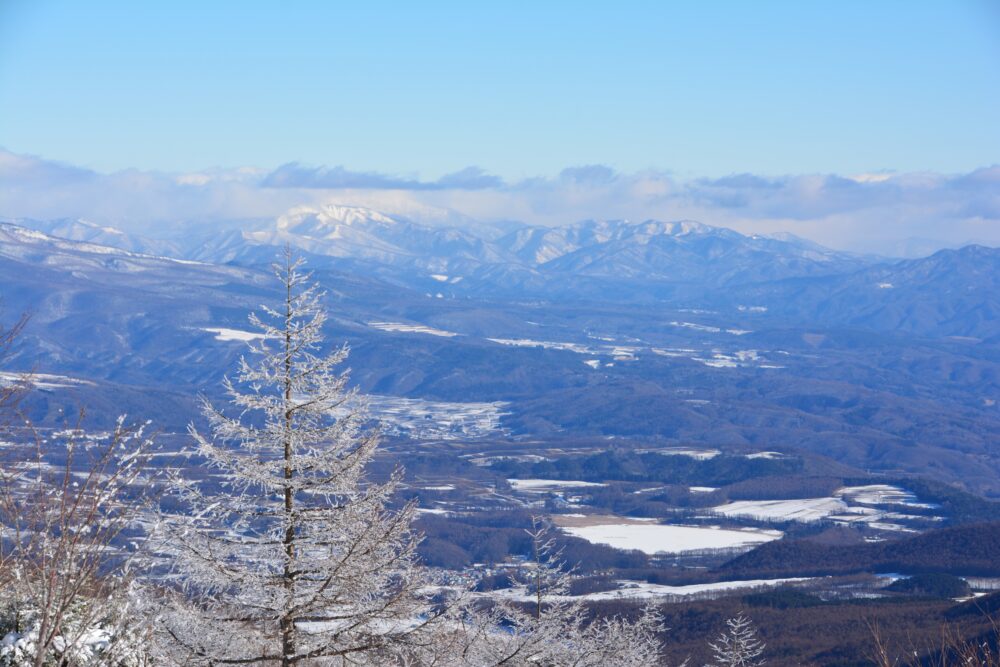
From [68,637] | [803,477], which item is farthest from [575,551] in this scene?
[68,637]

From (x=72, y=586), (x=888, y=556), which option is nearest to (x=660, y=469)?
(x=888, y=556)

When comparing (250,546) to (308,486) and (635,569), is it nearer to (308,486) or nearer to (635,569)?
(308,486)

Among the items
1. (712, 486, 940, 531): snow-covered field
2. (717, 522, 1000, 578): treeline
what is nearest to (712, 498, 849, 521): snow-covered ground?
(712, 486, 940, 531): snow-covered field

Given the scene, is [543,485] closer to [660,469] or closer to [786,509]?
[660,469]

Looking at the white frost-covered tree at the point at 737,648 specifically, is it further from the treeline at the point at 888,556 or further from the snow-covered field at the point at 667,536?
the snow-covered field at the point at 667,536

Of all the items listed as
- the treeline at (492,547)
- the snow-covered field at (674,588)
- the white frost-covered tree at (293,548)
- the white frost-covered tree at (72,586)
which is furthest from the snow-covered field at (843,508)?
the white frost-covered tree at (72,586)

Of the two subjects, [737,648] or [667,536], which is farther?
[667,536]
